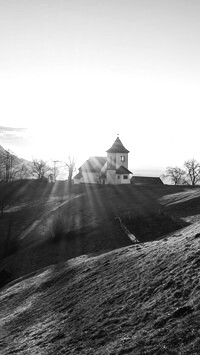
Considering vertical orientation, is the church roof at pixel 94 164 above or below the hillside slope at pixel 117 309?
above

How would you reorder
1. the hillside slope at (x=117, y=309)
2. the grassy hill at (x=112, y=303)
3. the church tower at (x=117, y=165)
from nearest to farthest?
the hillside slope at (x=117, y=309), the grassy hill at (x=112, y=303), the church tower at (x=117, y=165)

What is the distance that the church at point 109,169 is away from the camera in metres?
87.9

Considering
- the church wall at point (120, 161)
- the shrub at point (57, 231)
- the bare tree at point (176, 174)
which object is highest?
the church wall at point (120, 161)

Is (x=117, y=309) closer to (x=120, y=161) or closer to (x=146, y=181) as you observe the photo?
(x=120, y=161)

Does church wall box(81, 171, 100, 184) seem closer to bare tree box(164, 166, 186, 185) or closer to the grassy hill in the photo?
bare tree box(164, 166, 186, 185)

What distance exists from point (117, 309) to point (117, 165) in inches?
2965

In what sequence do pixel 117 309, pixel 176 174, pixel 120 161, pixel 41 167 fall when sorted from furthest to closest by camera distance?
pixel 41 167, pixel 176 174, pixel 120 161, pixel 117 309

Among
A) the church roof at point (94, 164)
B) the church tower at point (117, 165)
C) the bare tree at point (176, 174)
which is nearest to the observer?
the church tower at point (117, 165)

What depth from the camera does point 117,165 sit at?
89.2m

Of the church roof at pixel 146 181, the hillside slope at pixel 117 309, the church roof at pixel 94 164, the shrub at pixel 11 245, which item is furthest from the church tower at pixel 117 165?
the hillside slope at pixel 117 309

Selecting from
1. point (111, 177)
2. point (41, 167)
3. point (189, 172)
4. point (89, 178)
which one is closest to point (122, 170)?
point (111, 177)

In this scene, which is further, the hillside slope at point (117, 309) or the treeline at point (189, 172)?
the treeline at point (189, 172)

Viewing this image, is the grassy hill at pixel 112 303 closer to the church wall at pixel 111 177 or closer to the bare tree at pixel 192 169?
the church wall at pixel 111 177

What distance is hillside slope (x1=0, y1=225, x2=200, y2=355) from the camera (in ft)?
36.9
